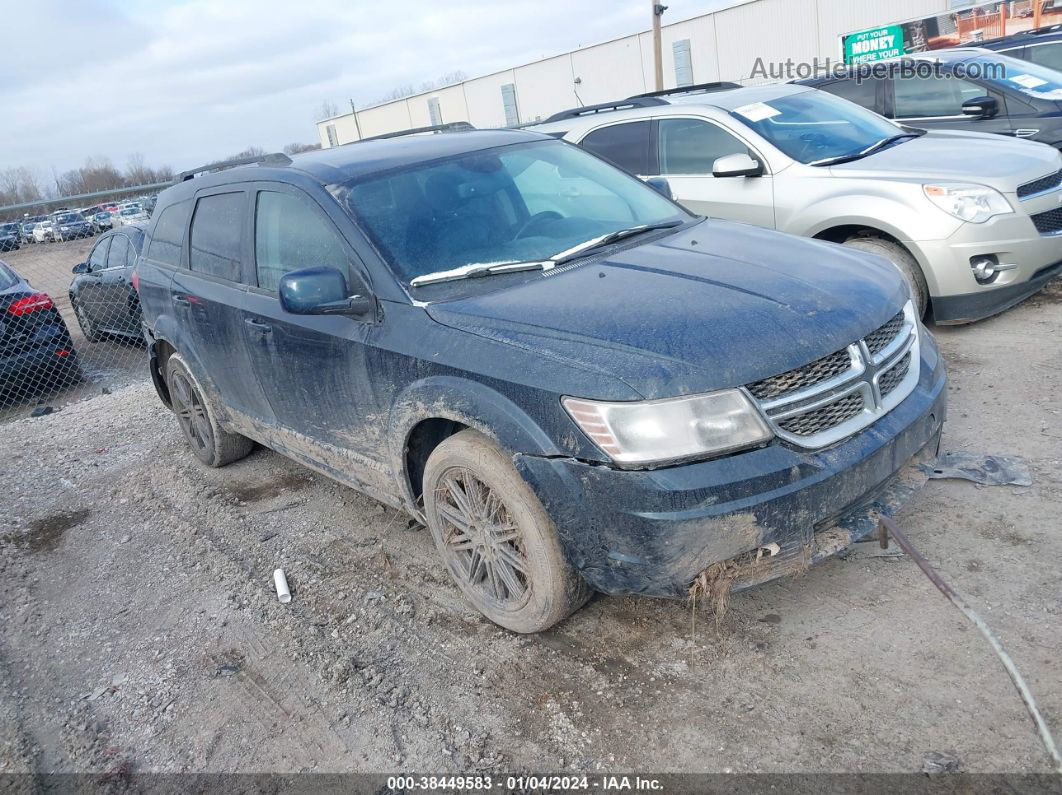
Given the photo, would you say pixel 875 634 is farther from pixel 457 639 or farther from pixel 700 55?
pixel 700 55

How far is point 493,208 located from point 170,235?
98.0 inches

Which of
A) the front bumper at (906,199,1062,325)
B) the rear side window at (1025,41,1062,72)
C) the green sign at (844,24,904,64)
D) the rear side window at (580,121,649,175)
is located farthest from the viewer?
the green sign at (844,24,904,64)

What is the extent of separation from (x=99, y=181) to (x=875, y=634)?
2840cm

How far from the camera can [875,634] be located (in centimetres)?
290

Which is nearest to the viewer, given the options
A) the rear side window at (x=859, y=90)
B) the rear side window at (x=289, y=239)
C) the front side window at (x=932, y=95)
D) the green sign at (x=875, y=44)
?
the rear side window at (x=289, y=239)

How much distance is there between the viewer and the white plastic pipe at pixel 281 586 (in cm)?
380

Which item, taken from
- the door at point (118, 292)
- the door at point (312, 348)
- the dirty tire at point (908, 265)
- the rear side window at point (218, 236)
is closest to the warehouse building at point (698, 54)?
the dirty tire at point (908, 265)

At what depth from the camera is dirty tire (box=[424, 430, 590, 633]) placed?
2908mm

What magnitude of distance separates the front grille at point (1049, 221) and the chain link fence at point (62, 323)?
28.1 ft

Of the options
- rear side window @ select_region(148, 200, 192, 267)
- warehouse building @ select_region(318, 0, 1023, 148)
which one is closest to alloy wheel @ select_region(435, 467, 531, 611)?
rear side window @ select_region(148, 200, 192, 267)

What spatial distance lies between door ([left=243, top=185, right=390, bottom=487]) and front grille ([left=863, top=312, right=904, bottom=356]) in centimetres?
191

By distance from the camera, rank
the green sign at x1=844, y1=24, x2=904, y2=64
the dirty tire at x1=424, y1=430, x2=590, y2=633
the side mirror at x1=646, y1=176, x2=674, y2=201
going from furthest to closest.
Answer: the green sign at x1=844, y1=24, x2=904, y2=64 → the side mirror at x1=646, y1=176, x2=674, y2=201 → the dirty tire at x1=424, y1=430, x2=590, y2=633

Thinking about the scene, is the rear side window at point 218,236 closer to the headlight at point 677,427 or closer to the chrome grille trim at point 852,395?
the headlight at point 677,427

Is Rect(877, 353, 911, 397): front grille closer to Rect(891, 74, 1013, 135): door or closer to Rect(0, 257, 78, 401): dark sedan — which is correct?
Rect(891, 74, 1013, 135): door
